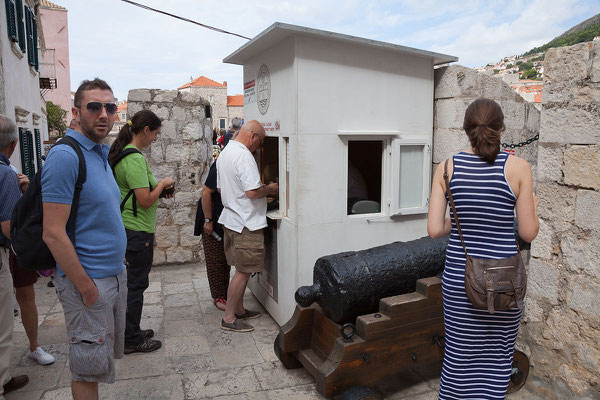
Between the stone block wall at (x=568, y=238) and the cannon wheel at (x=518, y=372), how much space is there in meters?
0.07

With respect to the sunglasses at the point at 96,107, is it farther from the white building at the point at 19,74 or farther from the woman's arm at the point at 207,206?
the white building at the point at 19,74

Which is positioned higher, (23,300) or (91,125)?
(91,125)

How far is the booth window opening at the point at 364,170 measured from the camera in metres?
4.75

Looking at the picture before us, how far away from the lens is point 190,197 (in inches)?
275

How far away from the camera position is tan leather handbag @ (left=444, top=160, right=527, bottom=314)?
2.23 m

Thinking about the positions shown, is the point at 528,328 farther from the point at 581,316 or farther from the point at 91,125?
the point at 91,125

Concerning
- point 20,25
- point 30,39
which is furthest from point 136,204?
point 30,39

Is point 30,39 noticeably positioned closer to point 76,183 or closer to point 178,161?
point 178,161

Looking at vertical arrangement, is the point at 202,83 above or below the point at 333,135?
above

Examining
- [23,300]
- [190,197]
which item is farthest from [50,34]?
[23,300]

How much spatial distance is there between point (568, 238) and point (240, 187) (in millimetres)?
2659

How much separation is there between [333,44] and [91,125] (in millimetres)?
2249

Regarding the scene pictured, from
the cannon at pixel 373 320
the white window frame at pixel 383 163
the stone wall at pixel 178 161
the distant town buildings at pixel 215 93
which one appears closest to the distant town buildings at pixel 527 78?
the white window frame at pixel 383 163

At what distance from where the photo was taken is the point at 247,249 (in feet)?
14.3
